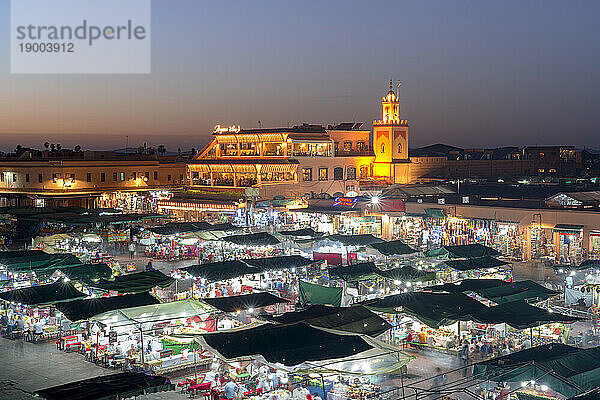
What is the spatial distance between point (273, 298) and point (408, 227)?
65.0ft

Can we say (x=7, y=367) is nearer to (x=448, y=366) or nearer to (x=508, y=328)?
(x=448, y=366)

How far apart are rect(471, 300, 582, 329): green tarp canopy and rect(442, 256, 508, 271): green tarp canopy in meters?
6.27

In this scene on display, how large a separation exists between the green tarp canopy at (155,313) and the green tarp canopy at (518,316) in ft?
24.9

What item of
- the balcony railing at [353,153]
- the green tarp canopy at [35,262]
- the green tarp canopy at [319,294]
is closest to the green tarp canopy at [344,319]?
the green tarp canopy at [319,294]

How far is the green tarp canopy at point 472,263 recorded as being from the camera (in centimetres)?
2700

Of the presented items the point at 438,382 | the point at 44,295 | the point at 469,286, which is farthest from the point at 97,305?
the point at 469,286

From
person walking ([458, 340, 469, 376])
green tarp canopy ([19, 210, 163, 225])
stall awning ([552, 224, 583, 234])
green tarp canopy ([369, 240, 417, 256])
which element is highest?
stall awning ([552, 224, 583, 234])

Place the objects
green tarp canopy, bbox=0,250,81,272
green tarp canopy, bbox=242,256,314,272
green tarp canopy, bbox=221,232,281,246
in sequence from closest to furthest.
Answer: green tarp canopy, bbox=0,250,81,272 < green tarp canopy, bbox=242,256,314,272 < green tarp canopy, bbox=221,232,281,246

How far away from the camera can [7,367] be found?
18875 mm

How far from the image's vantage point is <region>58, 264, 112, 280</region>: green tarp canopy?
25219mm

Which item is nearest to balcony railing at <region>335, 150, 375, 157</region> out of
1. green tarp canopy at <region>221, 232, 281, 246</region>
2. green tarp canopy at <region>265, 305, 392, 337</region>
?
green tarp canopy at <region>221, 232, 281, 246</region>

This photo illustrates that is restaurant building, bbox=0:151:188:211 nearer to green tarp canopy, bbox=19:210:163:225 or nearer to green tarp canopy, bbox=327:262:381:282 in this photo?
green tarp canopy, bbox=19:210:163:225

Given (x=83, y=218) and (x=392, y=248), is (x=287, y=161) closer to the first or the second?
(x=83, y=218)

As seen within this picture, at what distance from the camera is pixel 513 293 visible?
2209 centimetres
